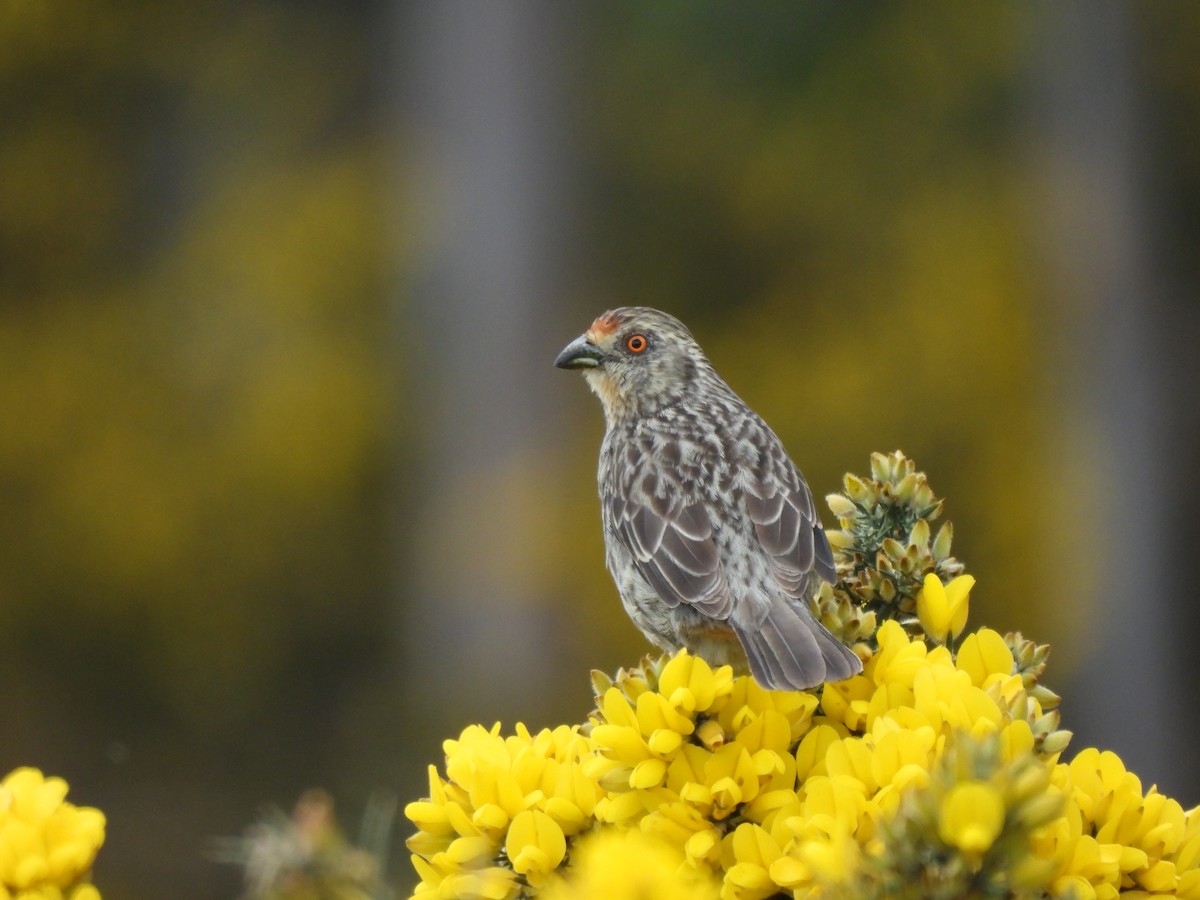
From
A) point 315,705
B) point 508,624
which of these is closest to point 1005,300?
point 508,624

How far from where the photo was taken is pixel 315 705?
12.8 meters

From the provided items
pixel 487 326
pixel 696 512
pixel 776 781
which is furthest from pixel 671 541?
pixel 487 326

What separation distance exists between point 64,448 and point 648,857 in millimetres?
11793

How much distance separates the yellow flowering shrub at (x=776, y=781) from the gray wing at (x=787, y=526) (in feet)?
2.28

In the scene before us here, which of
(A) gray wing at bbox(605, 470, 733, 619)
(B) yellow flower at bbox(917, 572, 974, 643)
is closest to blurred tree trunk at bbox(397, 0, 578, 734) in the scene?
(A) gray wing at bbox(605, 470, 733, 619)

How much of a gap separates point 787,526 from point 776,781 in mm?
1230

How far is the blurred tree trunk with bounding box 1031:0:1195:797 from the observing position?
9414 millimetres

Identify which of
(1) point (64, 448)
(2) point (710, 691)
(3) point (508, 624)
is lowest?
(2) point (710, 691)

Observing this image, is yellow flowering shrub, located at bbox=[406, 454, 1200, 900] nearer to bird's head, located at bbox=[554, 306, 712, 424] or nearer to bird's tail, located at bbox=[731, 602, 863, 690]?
bird's tail, located at bbox=[731, 602, 863, 690]

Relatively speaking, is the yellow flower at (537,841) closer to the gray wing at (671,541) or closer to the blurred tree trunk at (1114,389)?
the gray wing at (671,541)

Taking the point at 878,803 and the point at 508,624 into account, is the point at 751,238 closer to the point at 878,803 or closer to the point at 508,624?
the point at 508,624

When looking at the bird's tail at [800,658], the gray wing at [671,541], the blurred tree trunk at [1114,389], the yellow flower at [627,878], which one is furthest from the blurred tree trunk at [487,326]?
the yellow flower at [627,878]

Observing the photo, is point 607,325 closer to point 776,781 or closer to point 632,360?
point 632,360

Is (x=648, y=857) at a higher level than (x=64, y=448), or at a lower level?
lower
